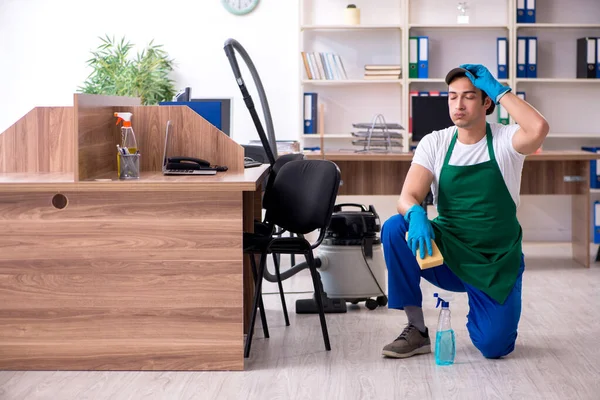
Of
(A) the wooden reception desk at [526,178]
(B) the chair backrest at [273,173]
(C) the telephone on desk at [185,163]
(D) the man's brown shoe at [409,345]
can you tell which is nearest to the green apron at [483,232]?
(D) the man's brown shoe at [409,345]

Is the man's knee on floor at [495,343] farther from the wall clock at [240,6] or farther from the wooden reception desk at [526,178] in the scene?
the wall clock at [240,6]

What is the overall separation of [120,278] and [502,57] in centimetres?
397

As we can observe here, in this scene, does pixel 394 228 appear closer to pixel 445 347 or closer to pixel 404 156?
pixel 445 347

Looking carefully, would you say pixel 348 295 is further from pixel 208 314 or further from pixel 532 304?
pixel 208 314

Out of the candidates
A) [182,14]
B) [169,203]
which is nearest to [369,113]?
[182,14]

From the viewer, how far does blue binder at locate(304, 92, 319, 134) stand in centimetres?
606

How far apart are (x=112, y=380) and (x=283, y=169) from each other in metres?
1.05

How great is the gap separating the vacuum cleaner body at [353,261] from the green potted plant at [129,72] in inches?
99.5

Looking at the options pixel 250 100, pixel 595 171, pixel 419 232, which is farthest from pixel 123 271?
pixel 595 171

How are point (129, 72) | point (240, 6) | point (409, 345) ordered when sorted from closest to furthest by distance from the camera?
point (409, 345) < point (129, 72) < point (240, 6)

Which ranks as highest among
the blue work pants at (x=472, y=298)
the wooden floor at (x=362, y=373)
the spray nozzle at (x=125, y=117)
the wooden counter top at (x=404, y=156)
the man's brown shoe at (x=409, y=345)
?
the spray nozzle at (x=125, y=117)

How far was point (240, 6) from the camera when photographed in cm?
622

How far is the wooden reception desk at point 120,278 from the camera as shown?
2898 millimetres

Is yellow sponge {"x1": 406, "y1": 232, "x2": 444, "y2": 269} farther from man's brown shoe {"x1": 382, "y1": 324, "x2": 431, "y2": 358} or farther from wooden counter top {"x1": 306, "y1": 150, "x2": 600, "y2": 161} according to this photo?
wooden counter top {"x1": 306, "y1": 150, "x2": 600, "y2": 161}
